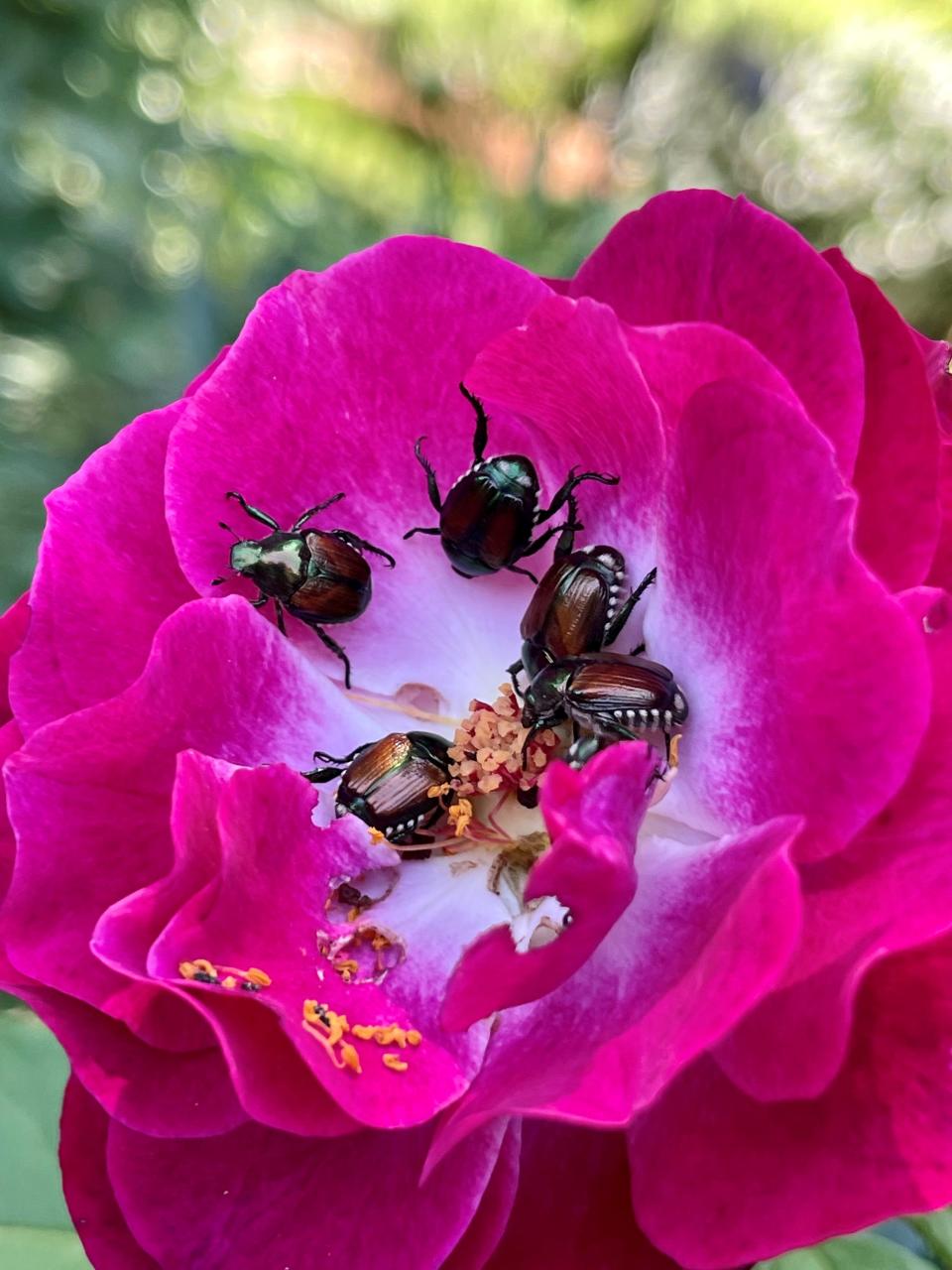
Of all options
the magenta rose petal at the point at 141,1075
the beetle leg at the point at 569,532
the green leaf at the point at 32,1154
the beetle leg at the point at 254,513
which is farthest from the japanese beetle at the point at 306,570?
the green leaf at the point at 32,1154

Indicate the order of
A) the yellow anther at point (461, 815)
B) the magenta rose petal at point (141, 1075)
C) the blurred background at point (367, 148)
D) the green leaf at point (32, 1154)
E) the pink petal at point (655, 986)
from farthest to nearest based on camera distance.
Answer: the blurred background at point (367, 148)
the green leaf at point (32, 1154)
the yellow anther at point (461, 815)
the magenta rose petal at point (141, 1075)
the pink petal at point (655, 986)

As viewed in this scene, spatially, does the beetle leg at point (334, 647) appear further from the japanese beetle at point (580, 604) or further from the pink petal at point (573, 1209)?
the pink petal at point (573, 1209)

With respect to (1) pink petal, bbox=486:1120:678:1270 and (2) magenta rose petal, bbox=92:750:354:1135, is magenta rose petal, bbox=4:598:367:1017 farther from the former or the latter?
(1) pink petal, bbox=486:1120:678:1270

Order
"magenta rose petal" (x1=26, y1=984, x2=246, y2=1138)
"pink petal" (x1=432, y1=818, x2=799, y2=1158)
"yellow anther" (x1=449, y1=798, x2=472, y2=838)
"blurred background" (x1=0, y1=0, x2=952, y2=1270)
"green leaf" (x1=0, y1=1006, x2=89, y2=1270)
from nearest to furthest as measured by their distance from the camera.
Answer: "pink petal" (x1=432, y1=818, x2=799, y2=1158) < "magenta rose petal" (x1=26, y1=984, x2=246, y2=1138) < "yellow anther" (x1=449, y1=798, x2=472, y2=838) < "green leaf" (x1=0, y1=1006, x2=89, y2=1270) < "blurred background" (x1=0, y1=0, x2=952, y2=1270)

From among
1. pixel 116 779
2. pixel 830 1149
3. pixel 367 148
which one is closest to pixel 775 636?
pixel 830 1149

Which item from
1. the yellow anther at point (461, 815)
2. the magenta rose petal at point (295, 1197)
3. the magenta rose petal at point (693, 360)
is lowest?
the magenta rose petal at point (295, 1197)

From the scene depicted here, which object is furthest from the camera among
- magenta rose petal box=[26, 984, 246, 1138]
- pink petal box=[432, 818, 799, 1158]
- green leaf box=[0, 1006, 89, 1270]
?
green leaf box=[0, 1006, 89, 1270]

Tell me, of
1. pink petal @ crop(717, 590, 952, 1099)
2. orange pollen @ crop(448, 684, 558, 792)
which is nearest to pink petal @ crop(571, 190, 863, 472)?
pink petal @ crop(717, 590, 952, 1099)

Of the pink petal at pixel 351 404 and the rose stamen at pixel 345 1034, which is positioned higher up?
the pink petal at pixel 351 404
